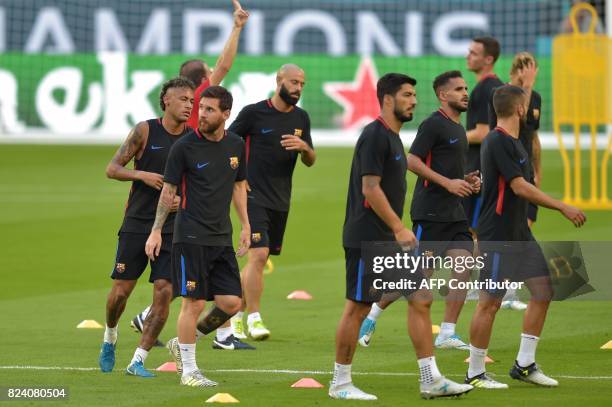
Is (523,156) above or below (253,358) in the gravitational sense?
above

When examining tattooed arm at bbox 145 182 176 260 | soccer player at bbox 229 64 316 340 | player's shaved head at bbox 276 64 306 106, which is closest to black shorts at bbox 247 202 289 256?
soccer player at bbox 229 64 316 340

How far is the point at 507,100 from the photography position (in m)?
10.3

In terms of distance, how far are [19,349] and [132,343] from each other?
0.99 meters

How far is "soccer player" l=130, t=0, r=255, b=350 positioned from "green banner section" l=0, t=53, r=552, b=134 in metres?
23.2

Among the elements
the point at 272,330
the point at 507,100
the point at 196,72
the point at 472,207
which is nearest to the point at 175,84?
the point at 196,72

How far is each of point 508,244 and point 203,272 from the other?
2109 mm

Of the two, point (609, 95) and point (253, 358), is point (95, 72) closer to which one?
point (609, 95)

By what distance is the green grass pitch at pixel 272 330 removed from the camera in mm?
10039

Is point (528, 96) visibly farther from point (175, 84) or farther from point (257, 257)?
point (175, 84)

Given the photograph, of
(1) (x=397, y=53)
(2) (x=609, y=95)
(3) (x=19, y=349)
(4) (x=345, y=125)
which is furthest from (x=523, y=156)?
(1) (x=397, y=53)

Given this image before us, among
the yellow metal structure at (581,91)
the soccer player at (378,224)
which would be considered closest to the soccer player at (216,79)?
the soccer player at (378,224)

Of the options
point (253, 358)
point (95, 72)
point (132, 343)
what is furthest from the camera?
point (95, 72)

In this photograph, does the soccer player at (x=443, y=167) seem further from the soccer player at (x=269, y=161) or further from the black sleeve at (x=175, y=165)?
the black sleeve at (x=175, y=165)

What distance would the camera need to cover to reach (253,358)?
1177 centimetres
